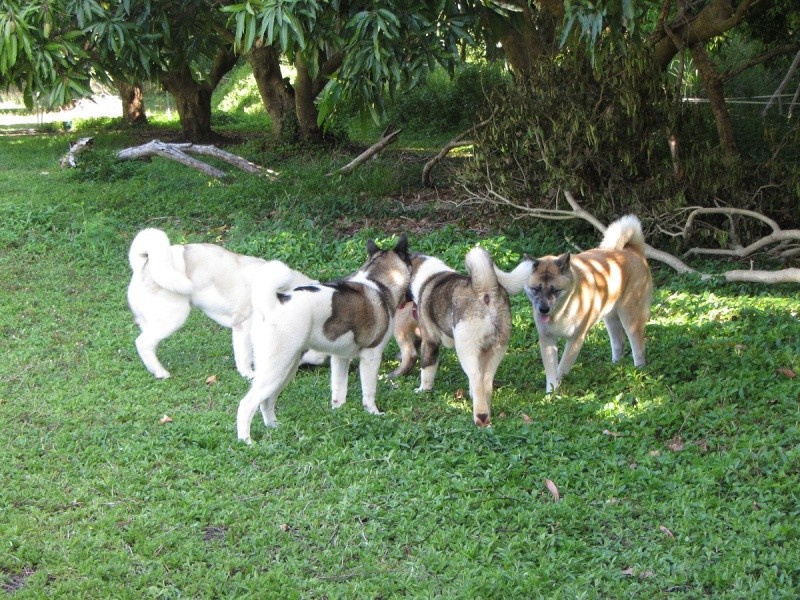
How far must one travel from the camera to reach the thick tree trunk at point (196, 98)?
20.7m

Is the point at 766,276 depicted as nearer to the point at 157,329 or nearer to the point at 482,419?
the point at 482,419

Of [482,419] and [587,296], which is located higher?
[587,296]

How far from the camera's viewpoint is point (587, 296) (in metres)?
7.67

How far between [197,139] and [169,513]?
17.0 m

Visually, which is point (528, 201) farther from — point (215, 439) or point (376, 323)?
point (215, 439)

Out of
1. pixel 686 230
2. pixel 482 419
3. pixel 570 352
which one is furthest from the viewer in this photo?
pixel 686 230

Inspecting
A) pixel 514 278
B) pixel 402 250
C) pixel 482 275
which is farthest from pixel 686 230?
pixel 482 275

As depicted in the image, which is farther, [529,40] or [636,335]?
[529,40]

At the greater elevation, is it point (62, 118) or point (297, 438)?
point (62, 118)

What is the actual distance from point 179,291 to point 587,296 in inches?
142

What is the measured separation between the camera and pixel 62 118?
28.0m

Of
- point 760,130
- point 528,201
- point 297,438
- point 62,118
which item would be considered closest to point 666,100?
point 528,201

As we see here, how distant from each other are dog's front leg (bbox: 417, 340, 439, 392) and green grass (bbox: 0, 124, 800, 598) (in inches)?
7.5

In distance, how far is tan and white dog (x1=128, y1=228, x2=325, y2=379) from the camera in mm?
8148
